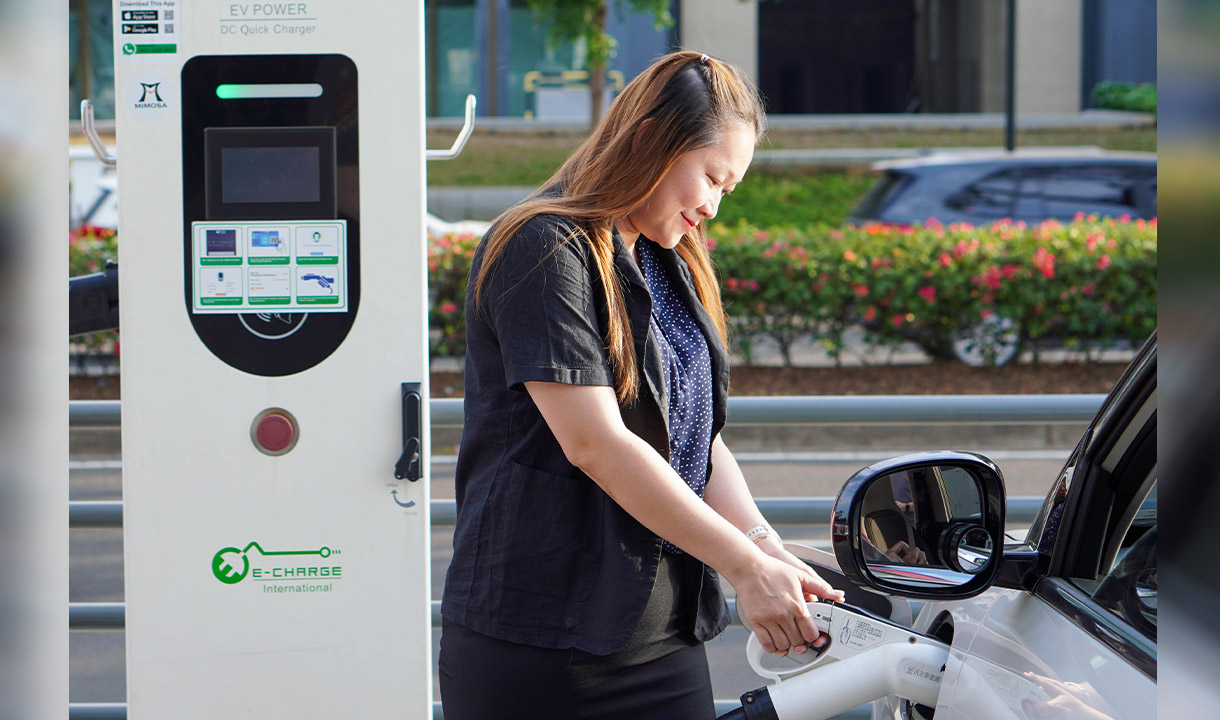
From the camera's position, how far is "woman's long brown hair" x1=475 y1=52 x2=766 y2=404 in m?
1.87

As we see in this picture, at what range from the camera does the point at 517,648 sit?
193 cm

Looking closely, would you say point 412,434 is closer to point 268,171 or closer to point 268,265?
point 268,265

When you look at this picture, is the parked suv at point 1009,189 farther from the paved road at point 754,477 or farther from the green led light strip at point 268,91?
the green led light strip at point 268,91

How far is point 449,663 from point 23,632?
151 cm

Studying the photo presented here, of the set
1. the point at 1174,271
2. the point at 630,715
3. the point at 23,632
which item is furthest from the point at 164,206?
the point at 1174,271

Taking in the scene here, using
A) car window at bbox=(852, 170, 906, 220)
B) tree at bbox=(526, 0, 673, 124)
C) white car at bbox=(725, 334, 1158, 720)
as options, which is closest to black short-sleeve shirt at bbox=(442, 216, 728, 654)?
white car at bbox=(725, 334, 1158, 720)

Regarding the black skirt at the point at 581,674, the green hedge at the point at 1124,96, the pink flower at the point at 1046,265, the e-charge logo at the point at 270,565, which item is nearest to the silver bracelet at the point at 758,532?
the black skirt at the point at 581,674

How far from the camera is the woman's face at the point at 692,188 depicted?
1.97 m

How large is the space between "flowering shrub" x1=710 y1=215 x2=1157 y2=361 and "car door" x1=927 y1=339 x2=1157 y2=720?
7256 mm

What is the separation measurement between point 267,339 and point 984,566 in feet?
4.80

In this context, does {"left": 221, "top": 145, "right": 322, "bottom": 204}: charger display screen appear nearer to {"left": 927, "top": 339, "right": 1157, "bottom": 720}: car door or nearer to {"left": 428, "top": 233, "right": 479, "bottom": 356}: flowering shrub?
{"left": 927, "top": 339, "right": 1157, "bottom": 720}: car door

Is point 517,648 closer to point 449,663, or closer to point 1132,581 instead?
point 449,663

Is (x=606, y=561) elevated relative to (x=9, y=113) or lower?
lower

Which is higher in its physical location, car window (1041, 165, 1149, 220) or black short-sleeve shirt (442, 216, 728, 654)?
car window (1041, 165, 1149, 220)
